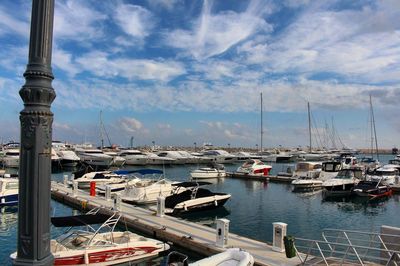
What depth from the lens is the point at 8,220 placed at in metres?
23.4

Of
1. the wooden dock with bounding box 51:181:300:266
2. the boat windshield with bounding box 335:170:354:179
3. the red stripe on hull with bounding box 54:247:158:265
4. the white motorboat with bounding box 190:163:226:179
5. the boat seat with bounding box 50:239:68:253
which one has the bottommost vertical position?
the red stripe on hull with bounding box 54:247:158:265

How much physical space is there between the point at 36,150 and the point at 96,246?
1135cm

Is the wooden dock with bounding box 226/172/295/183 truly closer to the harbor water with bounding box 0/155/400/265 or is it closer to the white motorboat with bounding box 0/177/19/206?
the harbor water with bounding box 0/155/400/265

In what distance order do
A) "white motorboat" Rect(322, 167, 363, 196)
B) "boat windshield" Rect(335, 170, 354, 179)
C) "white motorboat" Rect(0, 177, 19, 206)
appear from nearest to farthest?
1. "white motorboat" Rect(0, 177, 19, 206)
2. "white motorboat" Rect(322, 167, 363, 196)
3. "boat windshield" Rect(335, 170, 354, 179)

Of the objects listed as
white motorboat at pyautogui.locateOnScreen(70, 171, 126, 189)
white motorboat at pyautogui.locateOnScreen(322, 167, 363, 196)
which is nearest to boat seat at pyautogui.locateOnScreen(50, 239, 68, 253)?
white motorboat at pyautogui.locateOnScreen(70, 171, 126, 189)

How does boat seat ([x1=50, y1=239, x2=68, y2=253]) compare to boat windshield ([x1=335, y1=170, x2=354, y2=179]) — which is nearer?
boat seat ([x1=50, y1=239, x2=68, y2=253])

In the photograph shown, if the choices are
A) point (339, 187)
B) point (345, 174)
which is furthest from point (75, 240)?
point (345, 174)

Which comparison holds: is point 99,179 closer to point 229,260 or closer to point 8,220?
point 8,220

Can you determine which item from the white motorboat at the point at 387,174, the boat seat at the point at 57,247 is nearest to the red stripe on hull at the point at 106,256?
the boat seat at the point at 57,247

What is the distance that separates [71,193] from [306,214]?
1903 cm

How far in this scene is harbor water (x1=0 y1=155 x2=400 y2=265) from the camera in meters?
21.9

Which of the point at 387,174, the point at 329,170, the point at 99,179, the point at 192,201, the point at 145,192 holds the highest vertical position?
the point at 329,170

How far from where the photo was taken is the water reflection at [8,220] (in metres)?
20.5

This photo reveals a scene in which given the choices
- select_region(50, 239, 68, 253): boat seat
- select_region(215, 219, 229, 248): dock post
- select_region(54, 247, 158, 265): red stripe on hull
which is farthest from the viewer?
select_region(215, 219, 229, 248): dock post
